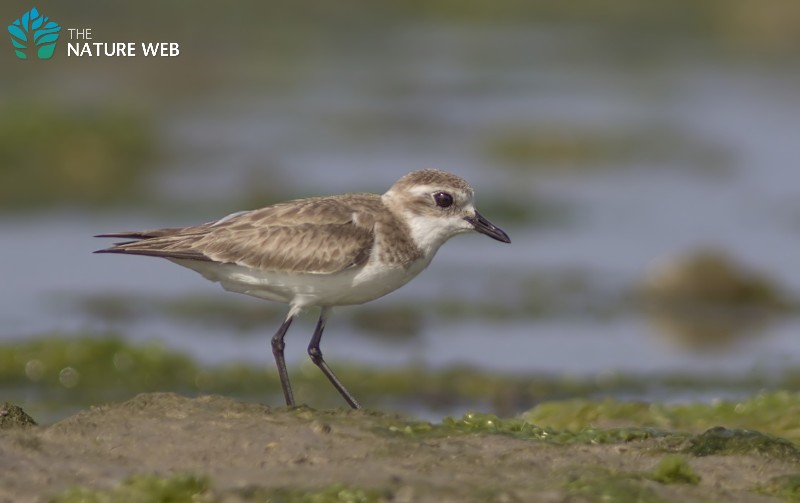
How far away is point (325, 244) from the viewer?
26.0ft

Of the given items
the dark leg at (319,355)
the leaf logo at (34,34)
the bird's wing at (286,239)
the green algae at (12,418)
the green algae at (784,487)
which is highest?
the leaf logo at (34,34)

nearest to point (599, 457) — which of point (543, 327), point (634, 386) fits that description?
point (634, 386)

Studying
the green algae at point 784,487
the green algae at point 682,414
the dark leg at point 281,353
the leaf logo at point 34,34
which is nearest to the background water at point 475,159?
the leaf logo at point 34,34

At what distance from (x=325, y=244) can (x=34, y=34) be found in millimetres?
17823

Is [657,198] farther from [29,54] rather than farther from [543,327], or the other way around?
[29,54]

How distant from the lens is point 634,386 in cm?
1161

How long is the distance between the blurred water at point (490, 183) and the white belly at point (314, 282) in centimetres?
379

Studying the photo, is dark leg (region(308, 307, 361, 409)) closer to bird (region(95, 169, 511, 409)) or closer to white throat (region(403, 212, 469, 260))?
bird (region(95, 169, 511, 409))

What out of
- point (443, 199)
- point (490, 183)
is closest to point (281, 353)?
point (443, 199)

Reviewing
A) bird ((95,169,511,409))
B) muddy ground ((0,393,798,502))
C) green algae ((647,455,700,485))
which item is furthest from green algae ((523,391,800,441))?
green algae ((647,455,700,485))

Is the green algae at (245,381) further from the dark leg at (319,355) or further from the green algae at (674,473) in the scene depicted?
the green algae at (674,473)

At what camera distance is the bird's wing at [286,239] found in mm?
7947

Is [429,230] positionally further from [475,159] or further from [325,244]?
[475,159]

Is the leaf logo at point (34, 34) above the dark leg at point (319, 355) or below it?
above
